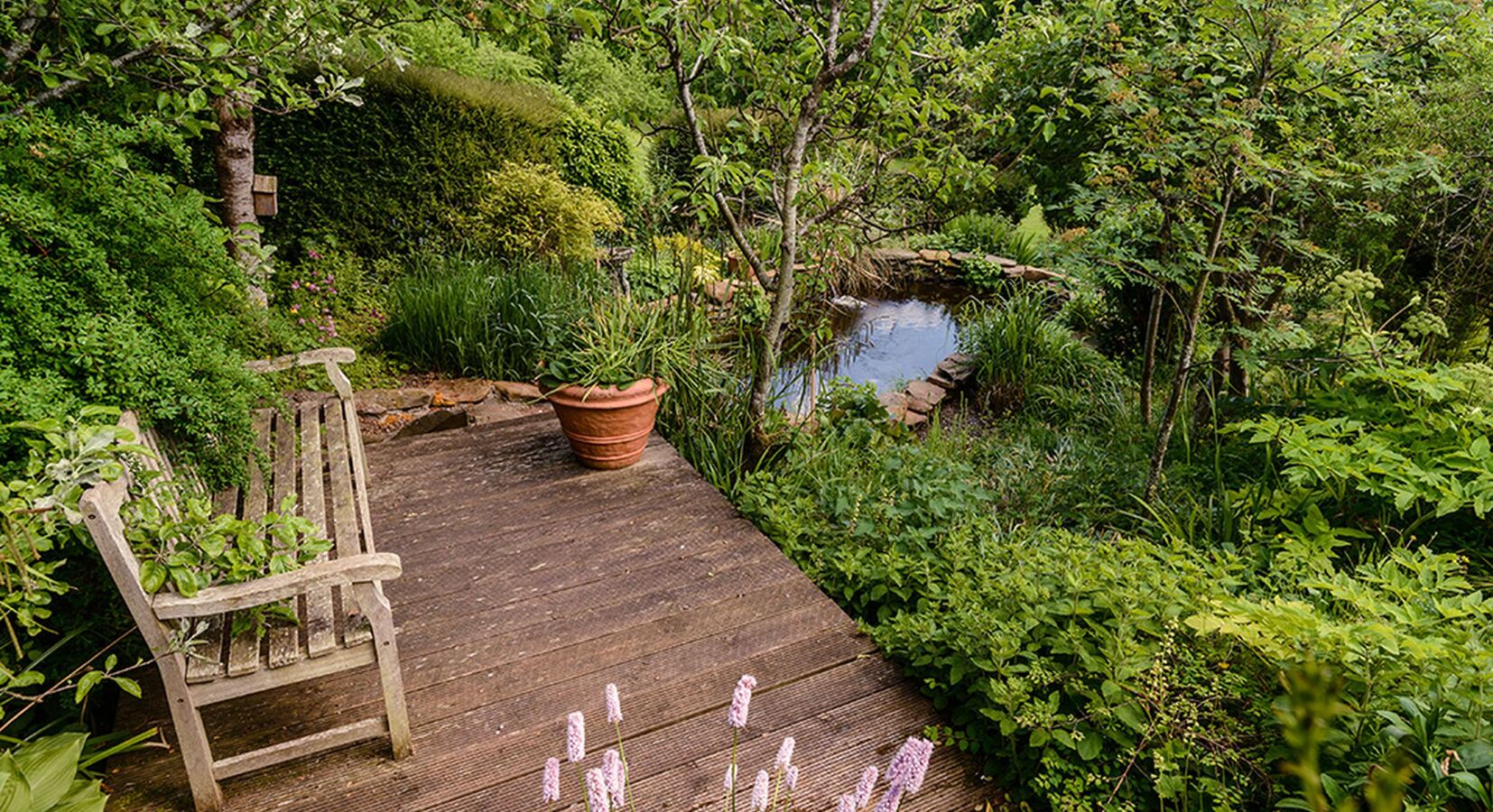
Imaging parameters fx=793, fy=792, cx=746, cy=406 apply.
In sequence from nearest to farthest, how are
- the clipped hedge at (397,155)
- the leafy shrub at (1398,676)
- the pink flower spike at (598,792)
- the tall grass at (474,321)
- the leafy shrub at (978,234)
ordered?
the pink flower spike at (598,792) → the leafy shrub at (1398,676) → the tall grass at (474,321) → the clipped hedge at (397,155) → the leafy shrub at (978,234)

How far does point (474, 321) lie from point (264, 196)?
3.83 ft

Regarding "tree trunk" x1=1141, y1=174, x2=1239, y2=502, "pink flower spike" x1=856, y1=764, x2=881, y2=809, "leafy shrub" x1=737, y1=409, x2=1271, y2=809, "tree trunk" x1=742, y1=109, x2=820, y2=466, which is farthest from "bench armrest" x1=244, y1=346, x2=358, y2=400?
"tree trunk" x1=1141, y1=174, x2=1239, y2=502

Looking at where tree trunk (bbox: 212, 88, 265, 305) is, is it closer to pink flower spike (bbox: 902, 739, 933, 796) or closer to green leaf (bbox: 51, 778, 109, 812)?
green leaf (bbox: 51, 778, 109, 812)

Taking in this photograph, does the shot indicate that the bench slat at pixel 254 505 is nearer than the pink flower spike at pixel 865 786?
No

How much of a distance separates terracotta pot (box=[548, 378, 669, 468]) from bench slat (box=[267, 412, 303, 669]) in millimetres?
973

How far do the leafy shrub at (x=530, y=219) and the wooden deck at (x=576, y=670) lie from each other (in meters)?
2.67

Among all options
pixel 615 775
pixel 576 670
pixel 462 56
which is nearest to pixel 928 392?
pixel 576 670

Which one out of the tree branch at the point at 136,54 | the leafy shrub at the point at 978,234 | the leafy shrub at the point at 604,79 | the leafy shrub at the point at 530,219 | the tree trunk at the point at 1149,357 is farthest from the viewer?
the leafy shrub at the point at 604,79

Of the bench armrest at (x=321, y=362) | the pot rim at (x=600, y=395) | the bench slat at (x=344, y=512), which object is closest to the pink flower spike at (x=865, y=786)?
the bench slat at (x=344, y=512)

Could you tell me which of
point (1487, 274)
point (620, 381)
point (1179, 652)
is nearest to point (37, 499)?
point (620, 381)

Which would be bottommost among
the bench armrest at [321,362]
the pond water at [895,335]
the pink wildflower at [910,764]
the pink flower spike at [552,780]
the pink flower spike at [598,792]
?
the pond water at [895,335]

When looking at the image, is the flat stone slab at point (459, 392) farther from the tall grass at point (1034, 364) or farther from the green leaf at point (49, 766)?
the tall grass at point (1034, 364)

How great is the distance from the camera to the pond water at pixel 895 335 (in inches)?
248

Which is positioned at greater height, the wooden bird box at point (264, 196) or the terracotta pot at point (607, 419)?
the wooden bird box at point (264, 196)
